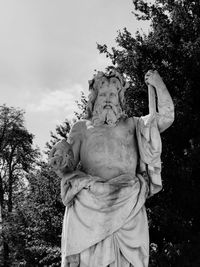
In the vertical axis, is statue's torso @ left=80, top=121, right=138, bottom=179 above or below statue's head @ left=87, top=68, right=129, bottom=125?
below

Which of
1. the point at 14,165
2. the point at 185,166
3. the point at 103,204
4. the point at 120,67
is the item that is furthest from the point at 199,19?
the point at 14,165

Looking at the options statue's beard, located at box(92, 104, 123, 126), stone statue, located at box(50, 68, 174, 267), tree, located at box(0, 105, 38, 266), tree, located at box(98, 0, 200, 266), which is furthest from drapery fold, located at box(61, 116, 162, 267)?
tree, located at box(0, 105, 38, 266)

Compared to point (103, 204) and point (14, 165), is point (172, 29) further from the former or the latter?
point (14, 165)

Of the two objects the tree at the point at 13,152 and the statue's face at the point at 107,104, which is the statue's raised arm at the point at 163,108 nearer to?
the statue's face at the point at 107,104

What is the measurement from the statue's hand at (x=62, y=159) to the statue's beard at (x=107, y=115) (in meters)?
0.49

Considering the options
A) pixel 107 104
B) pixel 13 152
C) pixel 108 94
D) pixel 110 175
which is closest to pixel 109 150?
pixel 110 175

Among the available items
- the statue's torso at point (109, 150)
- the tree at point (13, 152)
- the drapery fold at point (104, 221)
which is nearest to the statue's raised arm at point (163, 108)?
the statue's torso at point (109, 150)

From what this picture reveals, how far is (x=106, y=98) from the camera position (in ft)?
18.6

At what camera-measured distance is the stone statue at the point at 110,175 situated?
4.98 metres

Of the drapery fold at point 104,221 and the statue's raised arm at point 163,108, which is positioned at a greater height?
the statue's raised arm at point 163,108

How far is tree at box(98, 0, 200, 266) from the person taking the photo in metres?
13.2

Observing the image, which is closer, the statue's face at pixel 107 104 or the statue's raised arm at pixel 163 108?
the statue's raised arm at pixel 163 108

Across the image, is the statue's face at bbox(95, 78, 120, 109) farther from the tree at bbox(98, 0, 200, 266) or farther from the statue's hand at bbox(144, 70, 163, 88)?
the tree at bbox(98, 0, 200, 266)

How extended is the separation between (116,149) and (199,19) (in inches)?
449
